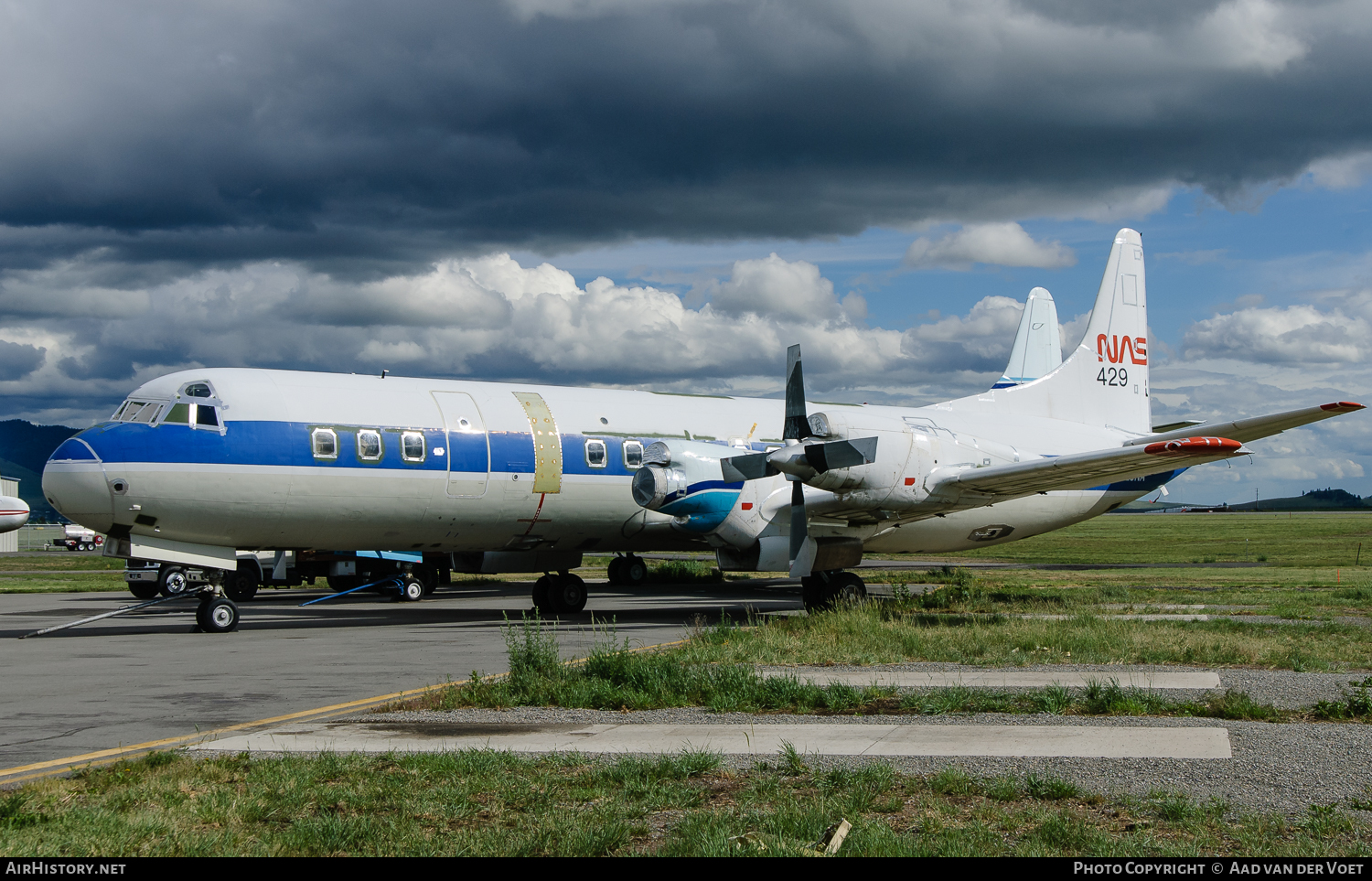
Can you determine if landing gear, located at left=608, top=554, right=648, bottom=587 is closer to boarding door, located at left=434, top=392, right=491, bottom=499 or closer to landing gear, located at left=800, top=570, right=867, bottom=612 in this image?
landing gear, located at left=800, top=570, right=867, bottom=612

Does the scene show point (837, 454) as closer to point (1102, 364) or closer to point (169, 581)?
point (1102, 364)

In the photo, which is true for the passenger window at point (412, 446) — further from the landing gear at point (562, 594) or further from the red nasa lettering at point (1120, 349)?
the red nasa lettering at point (1120, 349)

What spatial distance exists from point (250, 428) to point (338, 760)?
12.3 metres

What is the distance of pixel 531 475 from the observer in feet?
69.4

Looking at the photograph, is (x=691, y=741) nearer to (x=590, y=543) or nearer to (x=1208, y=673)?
(x=1208, y=673)

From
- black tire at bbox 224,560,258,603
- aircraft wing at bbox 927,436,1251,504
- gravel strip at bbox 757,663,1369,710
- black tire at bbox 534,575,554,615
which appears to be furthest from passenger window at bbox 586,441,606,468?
black tire at bbox 224,560,258,603

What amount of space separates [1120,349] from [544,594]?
53.1 feet

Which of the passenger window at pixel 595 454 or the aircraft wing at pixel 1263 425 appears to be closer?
the aircraft wing at pixel 1263 425

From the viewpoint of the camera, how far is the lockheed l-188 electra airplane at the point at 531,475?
18.5m

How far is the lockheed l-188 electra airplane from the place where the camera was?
18484mm

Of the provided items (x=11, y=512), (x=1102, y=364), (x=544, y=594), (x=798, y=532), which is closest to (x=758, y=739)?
(x=798, y=532)

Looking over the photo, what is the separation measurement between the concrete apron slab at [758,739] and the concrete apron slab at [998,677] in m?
2.13

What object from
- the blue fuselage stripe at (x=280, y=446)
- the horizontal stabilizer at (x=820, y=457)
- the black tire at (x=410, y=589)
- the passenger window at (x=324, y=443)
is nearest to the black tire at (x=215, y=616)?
the blue fuselage stripe at (x=280, y=446)

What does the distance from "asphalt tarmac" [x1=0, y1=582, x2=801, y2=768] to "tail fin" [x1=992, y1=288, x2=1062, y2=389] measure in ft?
37.8
